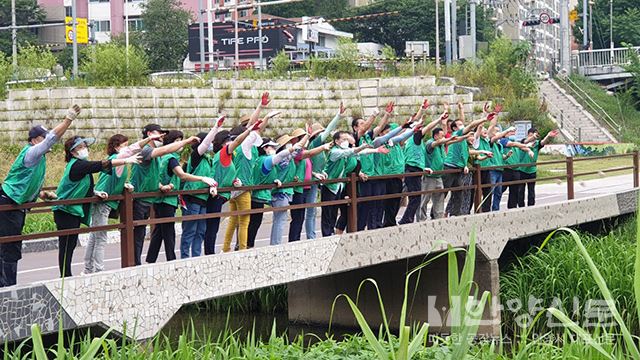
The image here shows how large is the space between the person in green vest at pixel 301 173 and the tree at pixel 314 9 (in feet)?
235

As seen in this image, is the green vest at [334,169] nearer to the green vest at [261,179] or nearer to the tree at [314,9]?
the green vest at [261,179]

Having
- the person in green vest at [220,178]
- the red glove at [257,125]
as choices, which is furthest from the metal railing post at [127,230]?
the red glove at [257,125]

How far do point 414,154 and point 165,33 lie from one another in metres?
58.7

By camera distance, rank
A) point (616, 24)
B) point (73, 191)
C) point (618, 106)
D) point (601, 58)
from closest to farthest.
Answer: point (73, 191) < point (618, 106) < point (601, 58) < point (616, 24)

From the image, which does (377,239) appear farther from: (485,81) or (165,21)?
(165,21)

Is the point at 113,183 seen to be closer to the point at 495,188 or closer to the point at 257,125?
the point at 257,125

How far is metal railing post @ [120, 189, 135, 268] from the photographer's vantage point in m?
9.78

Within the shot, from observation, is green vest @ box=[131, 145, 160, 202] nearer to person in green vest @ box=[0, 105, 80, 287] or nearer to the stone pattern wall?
person in green vest @ box=[0, 105, 80, 287]

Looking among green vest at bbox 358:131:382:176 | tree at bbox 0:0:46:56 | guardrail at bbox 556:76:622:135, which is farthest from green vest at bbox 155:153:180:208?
tree at bbox 0:0:46:56

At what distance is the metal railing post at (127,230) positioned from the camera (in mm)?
9781

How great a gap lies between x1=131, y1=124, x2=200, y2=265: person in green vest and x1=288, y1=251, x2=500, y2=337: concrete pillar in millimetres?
5023

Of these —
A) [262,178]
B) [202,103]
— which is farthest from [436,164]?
[202,103]

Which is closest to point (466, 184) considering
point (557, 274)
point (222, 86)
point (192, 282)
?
point (557, 274)

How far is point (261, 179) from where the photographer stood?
12.8 meters
